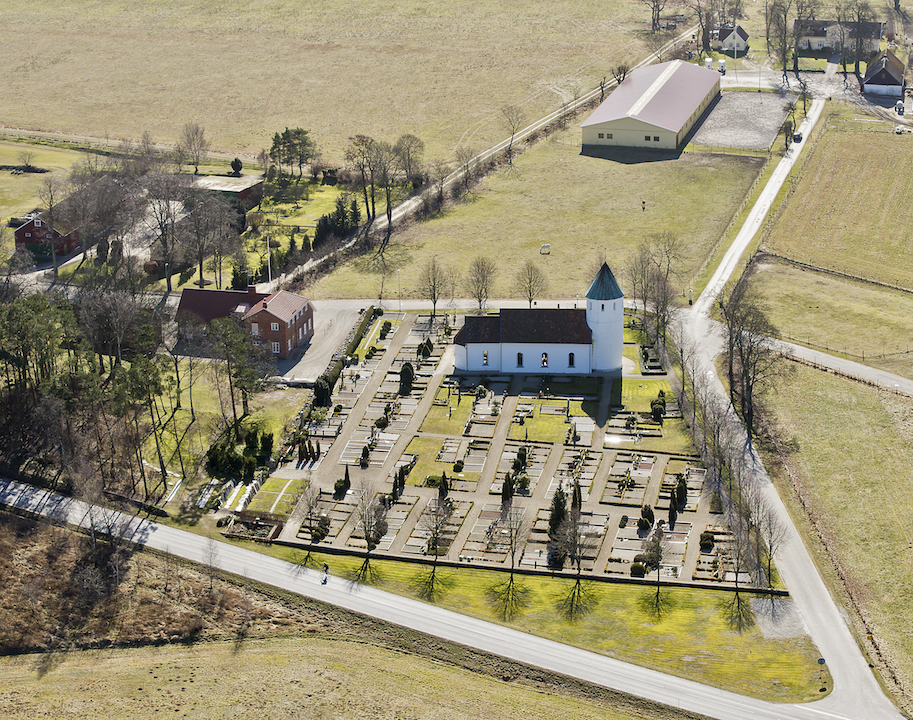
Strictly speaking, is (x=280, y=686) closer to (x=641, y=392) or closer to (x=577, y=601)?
(x=577, y=601)

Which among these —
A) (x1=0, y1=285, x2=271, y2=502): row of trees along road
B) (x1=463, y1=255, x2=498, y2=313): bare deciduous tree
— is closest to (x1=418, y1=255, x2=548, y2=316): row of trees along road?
(x1=463, y1=255, x2=498, y2=313): bare deciduous tree

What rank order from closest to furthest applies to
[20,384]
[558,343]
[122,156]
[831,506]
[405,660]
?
[405,660] < [831,506] < [20,384] < [558,343] < [122,156]

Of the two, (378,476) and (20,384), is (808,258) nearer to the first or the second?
(378,476)

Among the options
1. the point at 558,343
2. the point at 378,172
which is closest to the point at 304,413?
the point at 558,343

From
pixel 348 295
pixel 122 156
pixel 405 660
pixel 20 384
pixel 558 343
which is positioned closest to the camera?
pixel 405 660

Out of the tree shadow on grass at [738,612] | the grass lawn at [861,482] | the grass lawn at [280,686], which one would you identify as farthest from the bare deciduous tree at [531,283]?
the grass lawn at [280,686]
